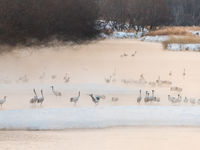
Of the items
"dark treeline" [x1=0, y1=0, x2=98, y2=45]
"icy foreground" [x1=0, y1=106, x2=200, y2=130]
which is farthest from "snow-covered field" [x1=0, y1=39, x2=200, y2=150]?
"dark treeline" [x1=0, y1=0, x2=98, y2=45]

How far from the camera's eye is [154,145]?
908 cm

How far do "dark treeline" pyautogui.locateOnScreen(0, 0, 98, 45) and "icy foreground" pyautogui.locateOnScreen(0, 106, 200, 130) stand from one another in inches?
406

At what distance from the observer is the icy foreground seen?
10164mm

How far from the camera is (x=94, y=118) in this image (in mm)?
10500

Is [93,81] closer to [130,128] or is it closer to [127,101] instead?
[127,101]

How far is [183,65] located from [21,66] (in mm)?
7989

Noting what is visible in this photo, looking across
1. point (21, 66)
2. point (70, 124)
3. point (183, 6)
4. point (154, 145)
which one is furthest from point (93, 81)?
point (183, 6)

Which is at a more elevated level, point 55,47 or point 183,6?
point 183,6

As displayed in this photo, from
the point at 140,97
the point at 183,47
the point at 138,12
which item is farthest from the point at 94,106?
the point at 138,12

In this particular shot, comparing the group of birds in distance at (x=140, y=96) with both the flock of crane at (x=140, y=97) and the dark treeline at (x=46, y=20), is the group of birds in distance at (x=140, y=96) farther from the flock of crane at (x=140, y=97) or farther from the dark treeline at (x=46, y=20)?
the dark treeline at (x=46, y=20)

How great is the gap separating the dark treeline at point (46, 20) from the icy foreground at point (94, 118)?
33.8ft

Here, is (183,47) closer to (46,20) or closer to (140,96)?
(46,20)

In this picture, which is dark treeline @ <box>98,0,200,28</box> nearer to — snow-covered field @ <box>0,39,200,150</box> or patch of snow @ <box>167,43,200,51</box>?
patch of snow @ <box>167,43,200,51</box>

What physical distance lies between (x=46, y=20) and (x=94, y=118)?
43.3 ft
